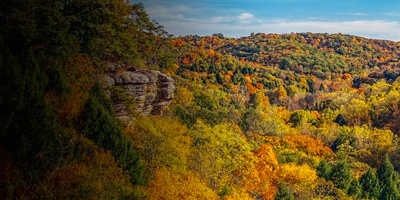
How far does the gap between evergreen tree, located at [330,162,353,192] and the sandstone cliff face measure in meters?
27.7

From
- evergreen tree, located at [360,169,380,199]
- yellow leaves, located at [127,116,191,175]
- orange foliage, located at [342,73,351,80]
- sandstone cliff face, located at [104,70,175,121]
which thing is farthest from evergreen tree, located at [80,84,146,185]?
orange foliage, located at [342,73,351,80]

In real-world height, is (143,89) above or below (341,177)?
above

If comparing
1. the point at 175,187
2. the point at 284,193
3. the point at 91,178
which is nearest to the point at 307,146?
the point at 284,193

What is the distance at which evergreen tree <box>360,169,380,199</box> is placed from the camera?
48188 mm

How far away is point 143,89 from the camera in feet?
88.4

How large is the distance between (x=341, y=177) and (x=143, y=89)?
32.2m

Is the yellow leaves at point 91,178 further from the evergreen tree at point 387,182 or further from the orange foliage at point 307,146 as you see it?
the orange foliage at point 307,146

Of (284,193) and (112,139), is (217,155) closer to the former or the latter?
(284,193)

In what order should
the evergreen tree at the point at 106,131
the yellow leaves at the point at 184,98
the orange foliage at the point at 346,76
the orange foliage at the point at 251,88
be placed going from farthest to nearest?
1. the orange foliage at the point at 346,76
2. the orange foliage at the point at 251,88
3. the yellow leaves at the point at 184,98
4. the evergreen tree at the point at 106,131

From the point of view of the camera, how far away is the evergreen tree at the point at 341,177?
46.6m

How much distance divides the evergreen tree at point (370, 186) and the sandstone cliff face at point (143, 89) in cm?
3226

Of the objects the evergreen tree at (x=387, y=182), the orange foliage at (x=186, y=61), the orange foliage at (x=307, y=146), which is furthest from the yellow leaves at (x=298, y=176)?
the orange foliage at (x=186, y=61)

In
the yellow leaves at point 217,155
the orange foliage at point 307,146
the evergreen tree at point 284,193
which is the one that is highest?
the yellow leaves at point 217,155

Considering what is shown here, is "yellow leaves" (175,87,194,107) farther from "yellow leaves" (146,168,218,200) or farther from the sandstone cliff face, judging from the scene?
"yellow leaves" (146,168,218,200)
